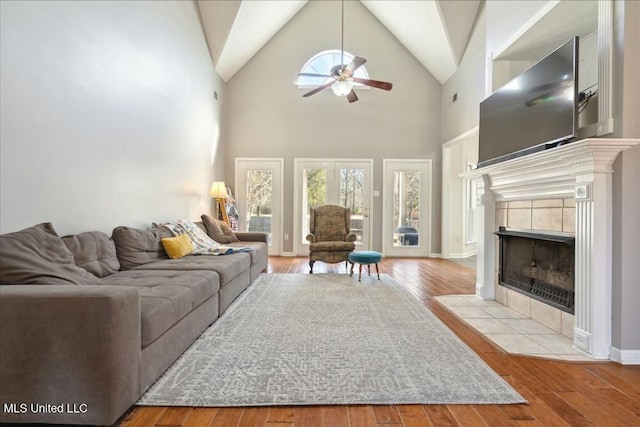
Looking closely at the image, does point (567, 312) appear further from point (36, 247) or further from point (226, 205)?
point (226, 205)

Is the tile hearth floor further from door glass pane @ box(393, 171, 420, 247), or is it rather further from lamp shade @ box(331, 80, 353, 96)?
door glass pane @ box(393, 171, 420, 247)

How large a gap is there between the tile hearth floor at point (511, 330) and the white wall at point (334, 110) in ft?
12.5

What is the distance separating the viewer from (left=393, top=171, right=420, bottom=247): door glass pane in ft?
24.8

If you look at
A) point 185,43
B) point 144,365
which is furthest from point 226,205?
point 144,365

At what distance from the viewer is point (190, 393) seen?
74.5 inches

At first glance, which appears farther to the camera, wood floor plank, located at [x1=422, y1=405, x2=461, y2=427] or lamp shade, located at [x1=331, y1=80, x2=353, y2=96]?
lamp shade, located at [x1=331, y1=80, x2=353, y2=96]

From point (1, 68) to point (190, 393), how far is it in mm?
2224

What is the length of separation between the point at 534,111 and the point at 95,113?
12.5 ft

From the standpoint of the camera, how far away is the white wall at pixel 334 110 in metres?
7.45

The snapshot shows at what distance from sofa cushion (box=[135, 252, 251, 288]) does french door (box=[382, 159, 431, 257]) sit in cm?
415

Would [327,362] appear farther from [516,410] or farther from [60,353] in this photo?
[60,353]

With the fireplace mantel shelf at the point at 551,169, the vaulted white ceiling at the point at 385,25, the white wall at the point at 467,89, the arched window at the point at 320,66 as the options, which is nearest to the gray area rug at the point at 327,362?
the fireplace mantel shelf at the point at 551,169

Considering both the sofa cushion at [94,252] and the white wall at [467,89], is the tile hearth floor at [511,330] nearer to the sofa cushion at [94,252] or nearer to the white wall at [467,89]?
the sofa cushion at [94,252]

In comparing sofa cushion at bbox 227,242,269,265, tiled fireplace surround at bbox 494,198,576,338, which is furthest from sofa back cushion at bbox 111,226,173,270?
tiled fireplace surround at bbox 494,198,576,338
